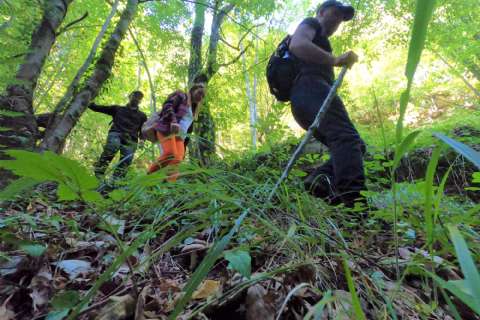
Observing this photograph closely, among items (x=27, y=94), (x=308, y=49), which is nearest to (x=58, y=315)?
(x=308, y=49)

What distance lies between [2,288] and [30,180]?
46 centimetres

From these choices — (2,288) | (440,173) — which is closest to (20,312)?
(2,288)

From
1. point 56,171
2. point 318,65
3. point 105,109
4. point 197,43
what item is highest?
point 197,43

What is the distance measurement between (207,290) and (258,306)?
0.16m

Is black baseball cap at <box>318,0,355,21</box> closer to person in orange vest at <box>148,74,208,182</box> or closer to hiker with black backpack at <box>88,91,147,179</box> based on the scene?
person in orange vest at <box>148,74,208,182</box>

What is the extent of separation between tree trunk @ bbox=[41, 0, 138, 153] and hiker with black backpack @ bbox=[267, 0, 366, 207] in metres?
1.90

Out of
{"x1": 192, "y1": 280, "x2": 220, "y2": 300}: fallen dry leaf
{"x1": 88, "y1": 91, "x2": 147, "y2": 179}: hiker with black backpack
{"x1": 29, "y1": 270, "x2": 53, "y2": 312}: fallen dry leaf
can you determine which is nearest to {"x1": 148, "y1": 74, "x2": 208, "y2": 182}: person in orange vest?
{"x1": 88, "y1": 91, "x2": 147, "y2": 179}: hiker with black backpack

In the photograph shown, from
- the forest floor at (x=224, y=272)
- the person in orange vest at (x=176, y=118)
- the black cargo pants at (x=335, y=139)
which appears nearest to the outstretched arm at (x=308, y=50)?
the black cargo pants at (x=335, y=139)

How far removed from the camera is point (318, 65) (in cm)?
219

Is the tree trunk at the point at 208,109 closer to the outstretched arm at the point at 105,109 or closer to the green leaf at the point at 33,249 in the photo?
the outstretched arm at the point at 105,109

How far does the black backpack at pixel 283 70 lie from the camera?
2328mm

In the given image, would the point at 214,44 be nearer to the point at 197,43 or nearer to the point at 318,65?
the point at 197,43

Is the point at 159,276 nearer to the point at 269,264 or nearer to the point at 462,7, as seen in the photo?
the point at 269,264

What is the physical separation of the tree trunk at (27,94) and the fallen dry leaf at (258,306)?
211 centimetres
